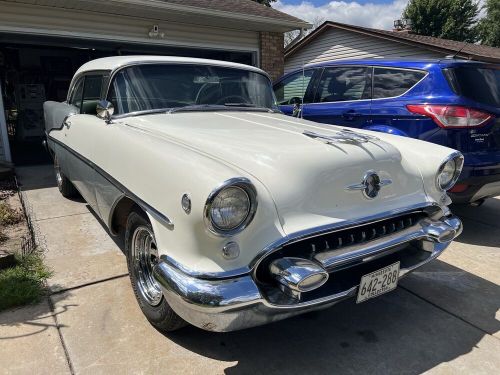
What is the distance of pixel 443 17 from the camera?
2620 cm

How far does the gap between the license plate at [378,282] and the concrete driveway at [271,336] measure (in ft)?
1.28

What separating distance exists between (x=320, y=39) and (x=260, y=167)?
14644 millimetres

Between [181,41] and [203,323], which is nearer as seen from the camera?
[203,323]

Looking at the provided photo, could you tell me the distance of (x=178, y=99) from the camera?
3328mm

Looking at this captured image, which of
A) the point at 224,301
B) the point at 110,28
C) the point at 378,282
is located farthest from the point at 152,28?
the point at 224,301

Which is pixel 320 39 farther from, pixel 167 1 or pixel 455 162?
pixel 455 162

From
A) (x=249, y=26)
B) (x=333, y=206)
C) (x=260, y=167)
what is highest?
(x=249, y=26)

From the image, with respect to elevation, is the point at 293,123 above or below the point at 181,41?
below

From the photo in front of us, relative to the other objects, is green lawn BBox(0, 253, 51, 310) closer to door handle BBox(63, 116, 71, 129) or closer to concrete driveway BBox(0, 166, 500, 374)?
concrete driveway BBox(0, 166, 500, 374)

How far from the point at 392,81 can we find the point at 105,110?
324 centimetres

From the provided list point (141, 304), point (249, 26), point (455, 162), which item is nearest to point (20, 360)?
point (141, 304)

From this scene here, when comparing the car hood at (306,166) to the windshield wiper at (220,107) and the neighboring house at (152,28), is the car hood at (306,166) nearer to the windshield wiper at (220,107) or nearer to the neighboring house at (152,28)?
the windshield wiper at (220,107)

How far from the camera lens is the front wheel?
7.85 ft

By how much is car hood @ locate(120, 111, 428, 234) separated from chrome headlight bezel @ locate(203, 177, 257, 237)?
16cm
